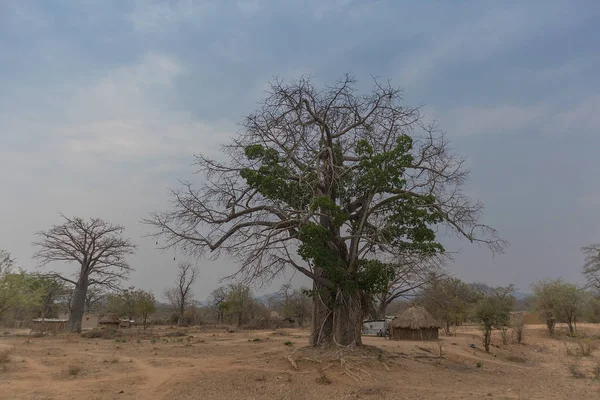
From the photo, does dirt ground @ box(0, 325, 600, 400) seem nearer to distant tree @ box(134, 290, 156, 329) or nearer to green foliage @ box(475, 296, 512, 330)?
green foliage @ box(475, 296, 512, 330)

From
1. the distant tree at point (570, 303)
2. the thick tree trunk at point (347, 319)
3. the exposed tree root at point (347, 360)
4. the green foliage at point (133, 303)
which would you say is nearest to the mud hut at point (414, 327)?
the exposed tree root at point (347, 360)

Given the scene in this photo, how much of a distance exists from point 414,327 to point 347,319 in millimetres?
11511

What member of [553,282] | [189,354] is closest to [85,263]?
[189,354]

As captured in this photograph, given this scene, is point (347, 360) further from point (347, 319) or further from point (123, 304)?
point (123, 304)

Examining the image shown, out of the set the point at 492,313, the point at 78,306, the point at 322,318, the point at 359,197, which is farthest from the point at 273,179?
the point at 78,306

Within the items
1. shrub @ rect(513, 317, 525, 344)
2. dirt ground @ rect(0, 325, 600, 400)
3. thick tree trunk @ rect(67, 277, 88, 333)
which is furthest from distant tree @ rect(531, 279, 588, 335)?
thick tree trunk @ rect(67, 277, 88, 333)

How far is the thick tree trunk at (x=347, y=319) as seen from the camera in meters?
11.8

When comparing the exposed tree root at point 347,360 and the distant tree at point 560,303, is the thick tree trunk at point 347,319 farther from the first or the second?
the distant tree at point 560,303

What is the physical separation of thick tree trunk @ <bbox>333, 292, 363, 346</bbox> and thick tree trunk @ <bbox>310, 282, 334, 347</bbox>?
0.33 metres

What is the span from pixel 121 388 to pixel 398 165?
8.89 meters

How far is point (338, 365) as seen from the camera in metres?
10.3

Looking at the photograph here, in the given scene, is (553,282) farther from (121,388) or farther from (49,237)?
(49,237)

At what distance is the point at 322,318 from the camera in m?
12.5

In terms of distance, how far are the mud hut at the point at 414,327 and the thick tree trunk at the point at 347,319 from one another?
441 inches
